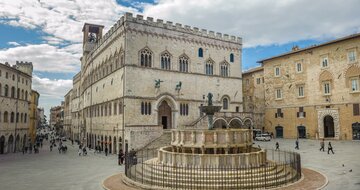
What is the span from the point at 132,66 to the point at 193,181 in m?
21.3

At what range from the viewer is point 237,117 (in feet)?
125

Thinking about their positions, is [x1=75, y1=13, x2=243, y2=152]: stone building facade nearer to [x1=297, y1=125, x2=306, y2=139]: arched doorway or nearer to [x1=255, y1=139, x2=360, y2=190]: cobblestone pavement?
[x1=297, y1=125, x2=306, y2=139]: arched doorway

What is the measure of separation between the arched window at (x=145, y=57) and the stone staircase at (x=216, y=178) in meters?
20.4

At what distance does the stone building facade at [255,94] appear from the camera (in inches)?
1859

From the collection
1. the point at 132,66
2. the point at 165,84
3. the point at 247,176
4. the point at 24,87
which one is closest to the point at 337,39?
the point at 165,84

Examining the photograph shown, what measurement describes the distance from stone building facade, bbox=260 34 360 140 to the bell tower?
103ft

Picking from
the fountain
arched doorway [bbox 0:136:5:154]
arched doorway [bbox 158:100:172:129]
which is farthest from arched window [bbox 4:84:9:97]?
the fountain

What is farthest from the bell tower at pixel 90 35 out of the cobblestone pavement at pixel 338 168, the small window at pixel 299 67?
the cobblestone pavement at pixel 338 168

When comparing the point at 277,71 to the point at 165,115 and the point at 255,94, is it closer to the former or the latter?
the point at 255,94

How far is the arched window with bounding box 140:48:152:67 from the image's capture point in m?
33.3

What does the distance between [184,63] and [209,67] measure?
4285 millimetres

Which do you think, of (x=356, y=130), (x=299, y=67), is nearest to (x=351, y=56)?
(x=299, y=67)

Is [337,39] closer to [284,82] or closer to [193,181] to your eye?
[284,82]

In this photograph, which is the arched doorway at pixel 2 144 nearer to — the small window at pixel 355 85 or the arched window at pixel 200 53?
the arched window at pixel 200 53
